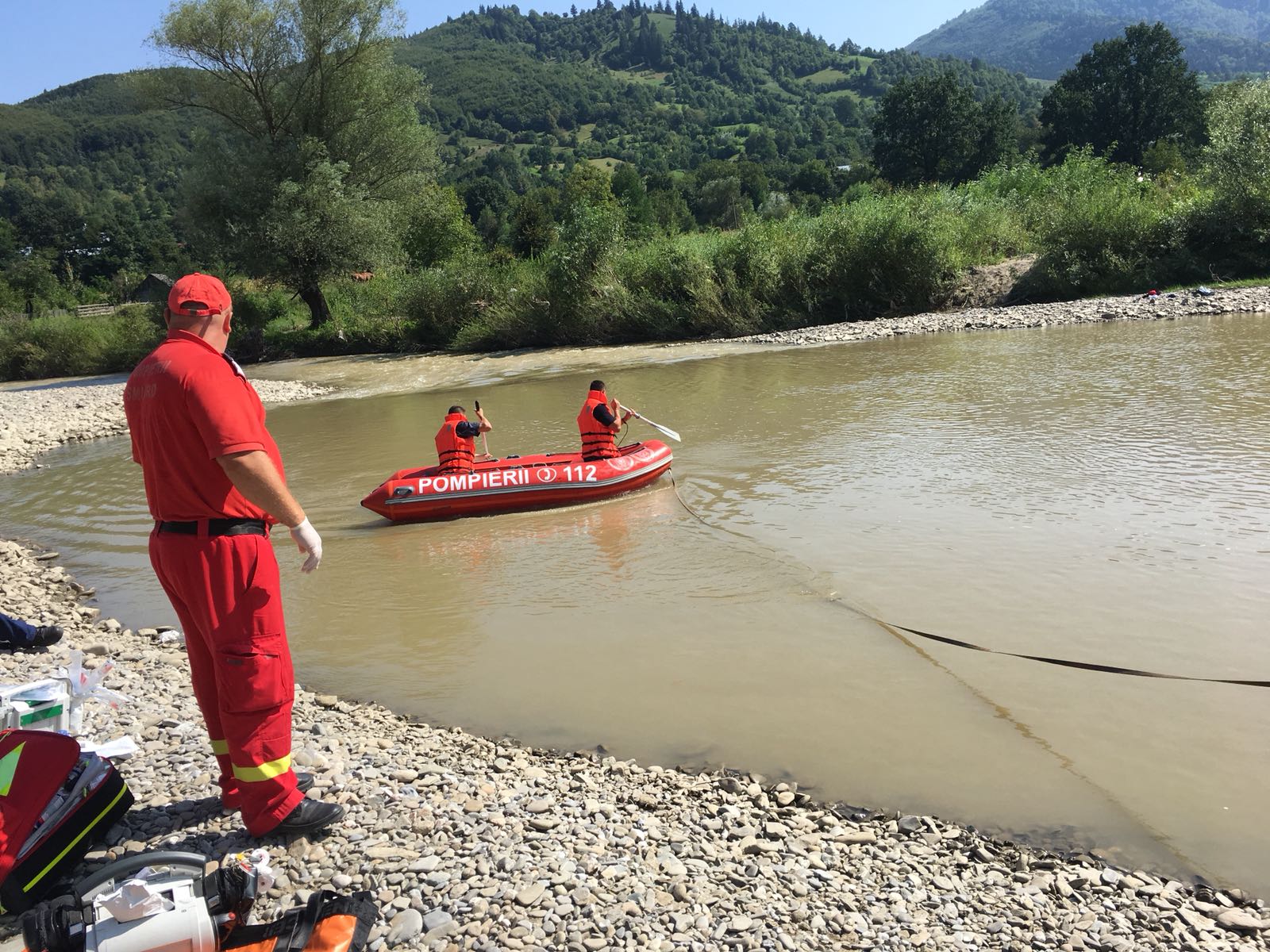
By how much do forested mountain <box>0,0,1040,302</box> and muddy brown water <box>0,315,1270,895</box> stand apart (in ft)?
55.9

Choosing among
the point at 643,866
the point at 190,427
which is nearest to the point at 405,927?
the point at 643,866

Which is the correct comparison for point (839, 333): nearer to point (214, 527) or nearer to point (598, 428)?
point (598, 428)

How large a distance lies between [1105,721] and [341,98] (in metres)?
26.3

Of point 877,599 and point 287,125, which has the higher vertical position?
point 287,125

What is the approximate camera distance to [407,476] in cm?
945

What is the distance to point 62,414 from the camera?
19.0m

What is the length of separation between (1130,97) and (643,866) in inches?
2300

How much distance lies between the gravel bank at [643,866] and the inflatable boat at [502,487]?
5.20 metres

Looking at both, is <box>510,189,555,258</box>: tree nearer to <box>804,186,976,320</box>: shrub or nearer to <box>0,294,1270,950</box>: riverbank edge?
<box>804,186,976,320</box>: shrub

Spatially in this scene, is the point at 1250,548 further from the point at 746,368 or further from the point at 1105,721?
the point at 746,368

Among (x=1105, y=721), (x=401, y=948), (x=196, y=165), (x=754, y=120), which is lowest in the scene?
(x=1105, y=721)

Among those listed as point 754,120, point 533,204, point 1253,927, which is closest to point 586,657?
point 1253,927

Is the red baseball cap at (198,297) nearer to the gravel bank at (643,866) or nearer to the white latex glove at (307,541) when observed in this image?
the white latex glove at (307,541)

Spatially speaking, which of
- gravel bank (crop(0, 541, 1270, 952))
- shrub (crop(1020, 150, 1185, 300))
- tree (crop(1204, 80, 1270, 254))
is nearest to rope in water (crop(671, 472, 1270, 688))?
gravel bank (crop(0, 541, 1270, 952))
